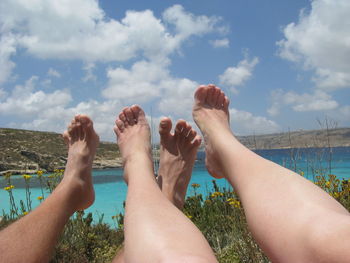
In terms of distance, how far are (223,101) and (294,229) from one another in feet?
5.08

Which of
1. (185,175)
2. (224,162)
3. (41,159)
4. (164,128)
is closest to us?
(224,162)

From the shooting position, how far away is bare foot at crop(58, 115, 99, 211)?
154 centimetres

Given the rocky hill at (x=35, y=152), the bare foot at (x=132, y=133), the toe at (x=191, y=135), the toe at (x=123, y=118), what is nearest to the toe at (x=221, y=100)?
the toe at (x=191, y=135)

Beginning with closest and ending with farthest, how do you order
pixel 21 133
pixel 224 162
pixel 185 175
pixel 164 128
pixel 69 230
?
pixel 224 162
pixel 185 175
pixel 164 128
pixel 69 230
pixel 21 133

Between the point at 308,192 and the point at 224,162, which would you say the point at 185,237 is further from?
the point at 224,162

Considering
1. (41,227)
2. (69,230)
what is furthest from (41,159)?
(41,227)

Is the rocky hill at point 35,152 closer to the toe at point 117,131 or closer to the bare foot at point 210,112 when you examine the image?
the toe at point 117,131

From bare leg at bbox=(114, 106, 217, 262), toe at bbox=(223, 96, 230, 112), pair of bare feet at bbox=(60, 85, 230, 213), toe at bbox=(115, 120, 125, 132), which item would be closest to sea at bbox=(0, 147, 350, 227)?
toe at bbox=(223, 96, 230, 112)

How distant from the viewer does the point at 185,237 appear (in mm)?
764

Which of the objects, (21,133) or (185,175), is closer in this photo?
(185,175)

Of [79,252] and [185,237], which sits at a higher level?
[185,237]

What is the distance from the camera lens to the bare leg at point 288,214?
647mm

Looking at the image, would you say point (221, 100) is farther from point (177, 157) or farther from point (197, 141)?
point (177, 157)

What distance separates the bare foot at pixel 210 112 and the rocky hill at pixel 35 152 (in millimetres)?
13782
